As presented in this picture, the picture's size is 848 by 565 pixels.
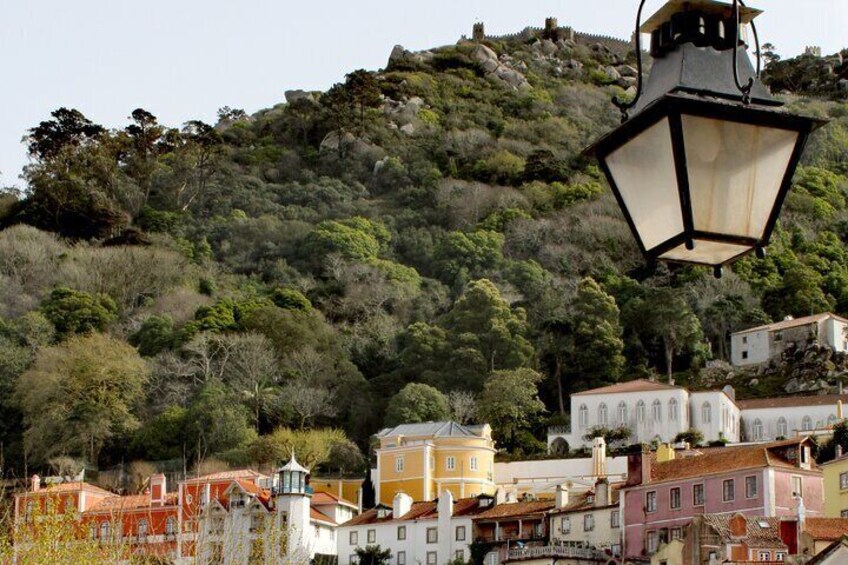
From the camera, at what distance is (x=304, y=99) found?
136000mm

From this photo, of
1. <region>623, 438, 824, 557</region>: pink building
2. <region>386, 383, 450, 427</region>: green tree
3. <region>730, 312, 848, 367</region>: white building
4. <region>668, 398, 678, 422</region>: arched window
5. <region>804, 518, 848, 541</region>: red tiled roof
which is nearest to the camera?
<region>804, 518, 848, 541</region>: red tiled roof

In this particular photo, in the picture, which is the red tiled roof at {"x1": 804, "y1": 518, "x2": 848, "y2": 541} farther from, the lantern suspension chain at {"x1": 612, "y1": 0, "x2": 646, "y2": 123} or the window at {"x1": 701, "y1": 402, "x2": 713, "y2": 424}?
the lantern suspension chain at {"x1": 612, "y1": 0, "x2": 646, "y2": 123}

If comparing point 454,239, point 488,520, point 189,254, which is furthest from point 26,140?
point 488,520

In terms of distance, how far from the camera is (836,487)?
53812mm

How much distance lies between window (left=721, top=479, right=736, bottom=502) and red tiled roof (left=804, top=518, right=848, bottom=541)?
539cm

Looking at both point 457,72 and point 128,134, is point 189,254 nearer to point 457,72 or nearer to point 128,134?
point 128,134

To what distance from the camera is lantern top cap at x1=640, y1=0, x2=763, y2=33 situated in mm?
3941

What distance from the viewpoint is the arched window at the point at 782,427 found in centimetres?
7250

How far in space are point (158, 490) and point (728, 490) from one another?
22.0m

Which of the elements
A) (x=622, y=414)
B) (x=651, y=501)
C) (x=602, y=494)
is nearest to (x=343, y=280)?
(x=622, y=414)

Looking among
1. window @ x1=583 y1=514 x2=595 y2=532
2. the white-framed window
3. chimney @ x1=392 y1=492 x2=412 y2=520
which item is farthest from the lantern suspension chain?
chimney @ x1=392 y1=492 x2=412 y2=520

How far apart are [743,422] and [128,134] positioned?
6151cm

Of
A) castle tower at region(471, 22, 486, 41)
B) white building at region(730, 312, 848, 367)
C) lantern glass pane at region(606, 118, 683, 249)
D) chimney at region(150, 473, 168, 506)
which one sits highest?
castle tower at region(471, 22, 486, 41)

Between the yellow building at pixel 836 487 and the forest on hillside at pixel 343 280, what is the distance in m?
8.92
